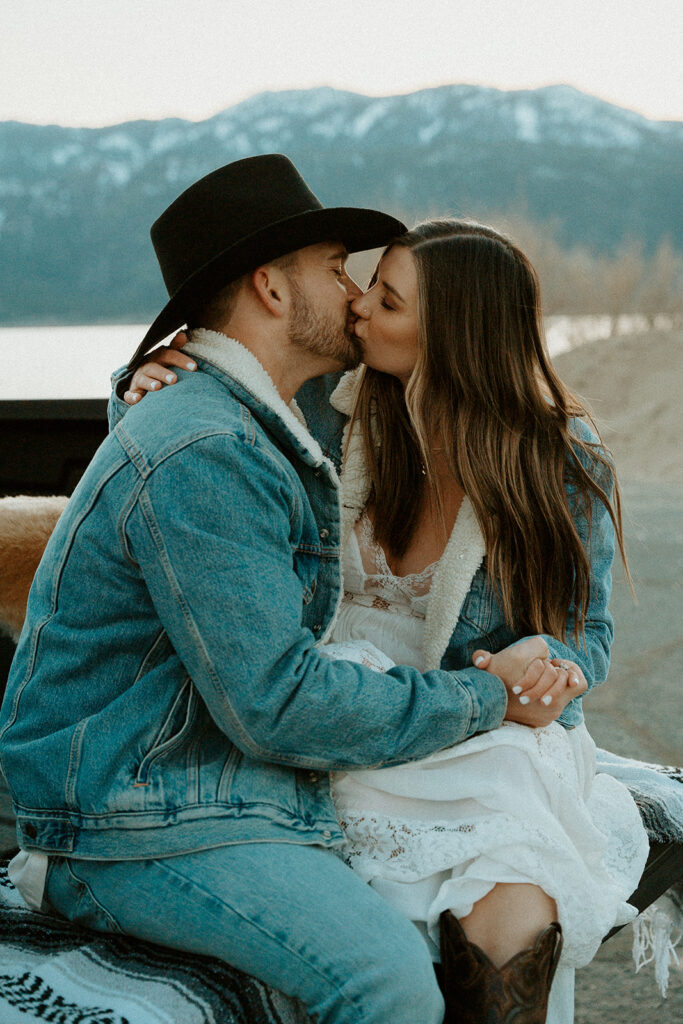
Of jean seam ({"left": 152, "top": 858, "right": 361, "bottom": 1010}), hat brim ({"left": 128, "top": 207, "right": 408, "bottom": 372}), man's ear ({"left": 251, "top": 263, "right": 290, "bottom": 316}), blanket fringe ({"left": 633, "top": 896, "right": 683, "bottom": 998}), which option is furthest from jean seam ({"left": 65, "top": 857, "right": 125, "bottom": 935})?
blanket fringe ({"left": 633, "top": 896, "right": 683, "bottom": 998})

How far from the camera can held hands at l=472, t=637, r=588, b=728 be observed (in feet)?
4.80

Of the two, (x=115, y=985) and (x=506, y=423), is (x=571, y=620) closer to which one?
(x=506, y=423)

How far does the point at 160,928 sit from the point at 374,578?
80 cm

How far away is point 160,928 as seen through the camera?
1.25m

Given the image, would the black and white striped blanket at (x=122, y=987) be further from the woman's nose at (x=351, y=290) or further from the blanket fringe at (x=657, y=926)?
the woman's nose at (x=351, y=290)

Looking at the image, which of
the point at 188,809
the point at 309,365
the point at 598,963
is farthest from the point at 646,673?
the point at 188,809

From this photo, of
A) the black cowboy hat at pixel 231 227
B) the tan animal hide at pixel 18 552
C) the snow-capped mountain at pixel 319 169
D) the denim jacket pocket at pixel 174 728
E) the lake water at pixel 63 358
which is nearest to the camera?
the denim jacket pocket at pixel 174 728

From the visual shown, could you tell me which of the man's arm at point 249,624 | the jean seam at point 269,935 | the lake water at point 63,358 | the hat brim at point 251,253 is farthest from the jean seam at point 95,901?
the lake water at point 63,358

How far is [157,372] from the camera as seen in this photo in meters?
1.48

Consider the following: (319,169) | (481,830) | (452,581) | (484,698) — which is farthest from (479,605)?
(319,169)

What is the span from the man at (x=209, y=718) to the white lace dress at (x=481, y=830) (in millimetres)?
65

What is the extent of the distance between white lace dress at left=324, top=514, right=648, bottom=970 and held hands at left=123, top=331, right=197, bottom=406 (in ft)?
1.69

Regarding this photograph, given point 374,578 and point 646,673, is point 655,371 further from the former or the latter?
point 374,578

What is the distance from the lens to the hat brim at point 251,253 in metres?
1.48
